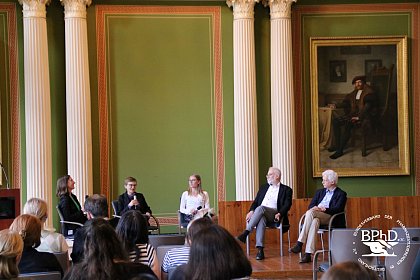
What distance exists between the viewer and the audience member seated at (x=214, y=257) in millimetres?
3613

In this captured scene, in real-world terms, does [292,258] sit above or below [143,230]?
below

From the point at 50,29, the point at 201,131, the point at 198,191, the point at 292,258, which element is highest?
the point at 50,29

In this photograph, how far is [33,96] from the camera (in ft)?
39.4

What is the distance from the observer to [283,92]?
1269cm

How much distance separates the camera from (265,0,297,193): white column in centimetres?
1266

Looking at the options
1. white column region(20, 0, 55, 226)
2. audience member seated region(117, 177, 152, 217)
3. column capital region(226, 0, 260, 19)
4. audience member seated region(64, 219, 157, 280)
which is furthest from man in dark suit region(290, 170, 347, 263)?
audience member seated region(64, 219, 157, 280)

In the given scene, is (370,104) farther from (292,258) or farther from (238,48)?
(292,258)

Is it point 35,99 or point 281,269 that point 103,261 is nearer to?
point 281,269

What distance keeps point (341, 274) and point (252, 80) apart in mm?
10030

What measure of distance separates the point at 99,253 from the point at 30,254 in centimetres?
108

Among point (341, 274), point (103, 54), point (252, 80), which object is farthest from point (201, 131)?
point (341, 274)

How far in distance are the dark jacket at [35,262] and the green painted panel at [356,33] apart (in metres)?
8.31

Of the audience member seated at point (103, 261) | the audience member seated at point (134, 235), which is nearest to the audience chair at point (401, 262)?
the audience member seated at point (134, 235)

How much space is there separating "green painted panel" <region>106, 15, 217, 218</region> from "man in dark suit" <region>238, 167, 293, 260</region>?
243 centimetres
